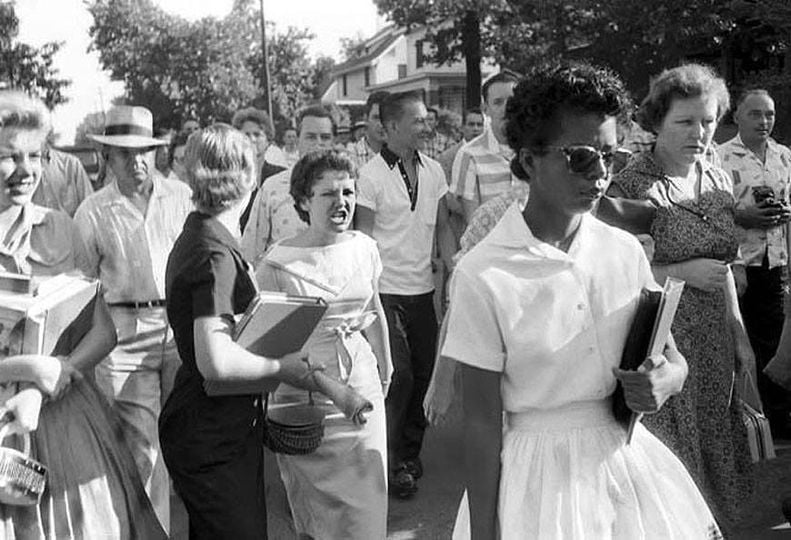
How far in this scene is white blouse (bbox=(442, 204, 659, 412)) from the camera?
94.4 inches

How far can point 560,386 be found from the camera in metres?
2.44

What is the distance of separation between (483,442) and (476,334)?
26cm

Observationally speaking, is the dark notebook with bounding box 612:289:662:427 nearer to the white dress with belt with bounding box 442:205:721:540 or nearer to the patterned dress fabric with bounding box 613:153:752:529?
the white dress with belt with bounding box 442:205:721:540

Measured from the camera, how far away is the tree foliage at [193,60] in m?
56.0

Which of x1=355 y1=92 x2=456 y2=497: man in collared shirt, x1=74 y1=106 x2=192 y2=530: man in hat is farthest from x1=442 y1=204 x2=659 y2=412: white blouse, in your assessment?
x1=355 y1=92 x2=456 y2=497: man in collared shirt

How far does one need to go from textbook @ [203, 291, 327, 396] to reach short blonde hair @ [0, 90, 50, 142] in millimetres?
940

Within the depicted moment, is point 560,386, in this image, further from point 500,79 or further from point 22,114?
point 500,79

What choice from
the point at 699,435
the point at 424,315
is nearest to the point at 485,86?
the point at 424,315

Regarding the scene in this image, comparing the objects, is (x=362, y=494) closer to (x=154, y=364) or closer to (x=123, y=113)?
(x=154, y=364)

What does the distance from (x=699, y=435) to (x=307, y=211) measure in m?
1.84

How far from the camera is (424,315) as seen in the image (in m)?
6.08

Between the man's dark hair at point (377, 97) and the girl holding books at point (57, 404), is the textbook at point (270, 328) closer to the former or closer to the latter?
the girl holding books at point (57, 404)

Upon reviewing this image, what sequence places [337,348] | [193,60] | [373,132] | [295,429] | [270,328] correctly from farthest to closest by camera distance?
[193,60]
[373,132]
[337,348]
[295,429]
[270,328]

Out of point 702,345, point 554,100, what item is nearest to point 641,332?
point 554,100
